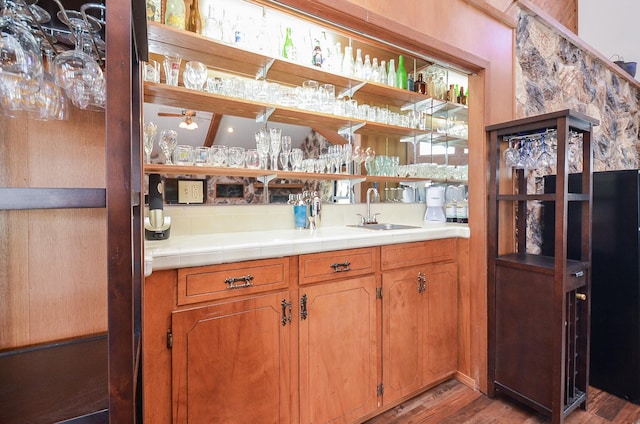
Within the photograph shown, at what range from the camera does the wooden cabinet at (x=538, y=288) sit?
166cm

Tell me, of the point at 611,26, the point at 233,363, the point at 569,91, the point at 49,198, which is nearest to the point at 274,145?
the point at 233,363

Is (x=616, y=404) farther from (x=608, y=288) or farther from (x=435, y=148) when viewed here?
(x=435, y=148)

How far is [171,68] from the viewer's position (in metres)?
1.61

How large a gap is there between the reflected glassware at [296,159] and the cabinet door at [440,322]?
1.02m

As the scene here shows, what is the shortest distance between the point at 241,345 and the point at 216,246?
0.42 m

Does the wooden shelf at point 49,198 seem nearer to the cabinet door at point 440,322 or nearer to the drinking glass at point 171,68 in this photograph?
the drinking glass at point 171,68

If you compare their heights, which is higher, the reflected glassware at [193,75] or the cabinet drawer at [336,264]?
the reflected glassware at [193,75]

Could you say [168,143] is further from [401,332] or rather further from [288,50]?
[401,332]

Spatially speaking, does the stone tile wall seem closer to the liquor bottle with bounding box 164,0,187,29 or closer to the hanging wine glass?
the liquor bottle with bounding box 164,0,187,29

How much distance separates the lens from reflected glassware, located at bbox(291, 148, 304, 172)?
79.8 inches

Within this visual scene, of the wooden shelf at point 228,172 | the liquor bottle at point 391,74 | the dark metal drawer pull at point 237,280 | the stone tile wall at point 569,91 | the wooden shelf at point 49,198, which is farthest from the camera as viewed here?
the liquor bottle at point 391,74

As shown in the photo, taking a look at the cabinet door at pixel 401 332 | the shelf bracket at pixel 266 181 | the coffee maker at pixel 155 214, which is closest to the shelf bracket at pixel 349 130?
the shelf bracket at pixel 266 181

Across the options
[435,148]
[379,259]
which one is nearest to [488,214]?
[379,259]

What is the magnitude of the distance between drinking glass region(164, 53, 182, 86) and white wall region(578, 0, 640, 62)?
467 centimetres
